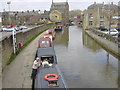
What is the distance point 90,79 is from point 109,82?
1393mm


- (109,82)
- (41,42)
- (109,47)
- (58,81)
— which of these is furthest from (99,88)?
(109,47)

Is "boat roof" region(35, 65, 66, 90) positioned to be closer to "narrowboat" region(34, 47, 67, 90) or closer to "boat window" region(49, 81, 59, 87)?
"narrowboat" region(34, 47, 67, 90)

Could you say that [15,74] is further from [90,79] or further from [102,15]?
[102,15]

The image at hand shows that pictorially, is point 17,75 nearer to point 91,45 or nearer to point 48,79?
point 48,79

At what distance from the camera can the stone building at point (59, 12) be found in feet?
361

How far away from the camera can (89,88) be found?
12.2 metres

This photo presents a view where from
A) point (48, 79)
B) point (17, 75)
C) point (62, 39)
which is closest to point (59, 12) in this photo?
point (62, 39)

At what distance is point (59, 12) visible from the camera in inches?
4375

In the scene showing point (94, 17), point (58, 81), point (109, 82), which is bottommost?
point (109, 82)

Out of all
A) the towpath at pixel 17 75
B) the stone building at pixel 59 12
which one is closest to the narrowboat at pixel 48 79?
the towpath at pixel 17 75

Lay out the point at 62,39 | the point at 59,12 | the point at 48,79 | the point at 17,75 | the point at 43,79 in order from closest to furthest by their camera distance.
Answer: the point at 48,79 < the point at 43,79 < the point at 17,75 < the point at 62,39 < the point at 59,12

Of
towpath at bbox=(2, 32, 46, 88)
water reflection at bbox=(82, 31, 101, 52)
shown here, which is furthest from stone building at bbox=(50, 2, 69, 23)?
towpath at bbox=(2, 32, 46, 88)

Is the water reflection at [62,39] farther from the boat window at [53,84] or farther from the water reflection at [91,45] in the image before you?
the boat window at [53,84]

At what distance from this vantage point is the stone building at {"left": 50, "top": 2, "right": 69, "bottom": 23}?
11006 cm
